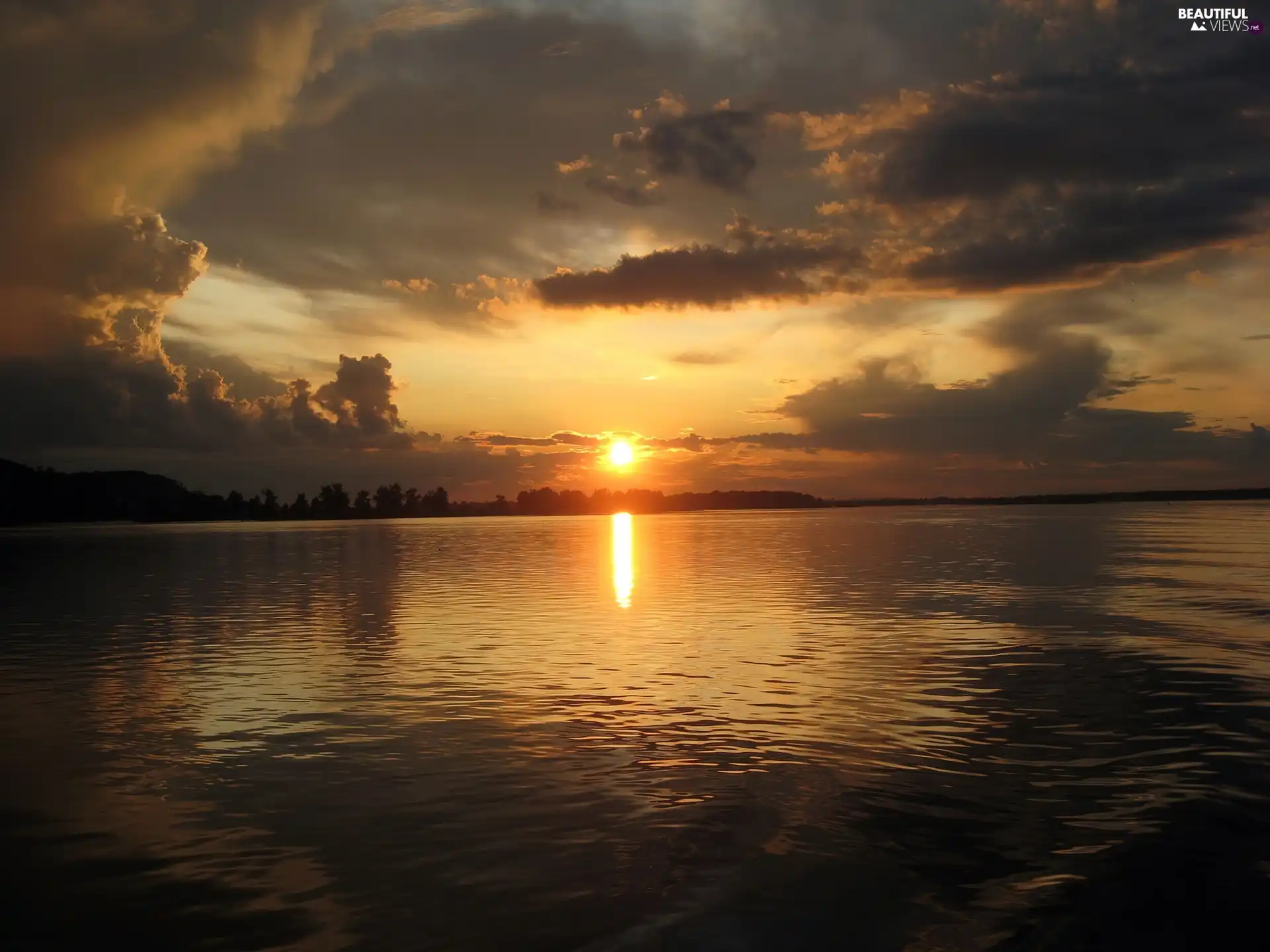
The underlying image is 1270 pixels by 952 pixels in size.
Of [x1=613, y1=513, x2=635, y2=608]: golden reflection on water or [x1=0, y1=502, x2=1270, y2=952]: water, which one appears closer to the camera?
[x1=0, y1=502, x2=1270, y2=952]: water

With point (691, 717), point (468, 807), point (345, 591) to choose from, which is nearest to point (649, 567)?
point (345, 591)

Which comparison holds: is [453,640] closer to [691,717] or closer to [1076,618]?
[691,717]

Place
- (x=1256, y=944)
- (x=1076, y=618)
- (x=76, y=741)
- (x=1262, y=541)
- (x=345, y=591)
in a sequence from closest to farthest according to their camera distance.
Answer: (x=1256, y=944)
(x=76, y=741)
(x=1076, y=618)
(x=345, y=591)
(x=1262, y=541)

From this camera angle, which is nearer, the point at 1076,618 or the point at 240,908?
the point at 240,908

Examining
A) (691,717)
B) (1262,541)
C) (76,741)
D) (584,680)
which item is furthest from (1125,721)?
(1262,541)

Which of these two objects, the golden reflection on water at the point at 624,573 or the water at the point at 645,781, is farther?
the golden reflection on water at the point at 624,573

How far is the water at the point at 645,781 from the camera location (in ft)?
42.5

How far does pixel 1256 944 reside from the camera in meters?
11.9

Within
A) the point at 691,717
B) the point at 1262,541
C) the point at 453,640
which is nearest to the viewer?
the point at 691,717

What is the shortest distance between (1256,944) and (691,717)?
14186 millimetres

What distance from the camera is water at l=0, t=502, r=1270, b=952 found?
42.5 ft

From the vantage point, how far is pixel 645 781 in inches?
751

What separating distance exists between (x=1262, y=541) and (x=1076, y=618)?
265 ft

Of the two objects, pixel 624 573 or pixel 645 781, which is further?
pixel 624 573
